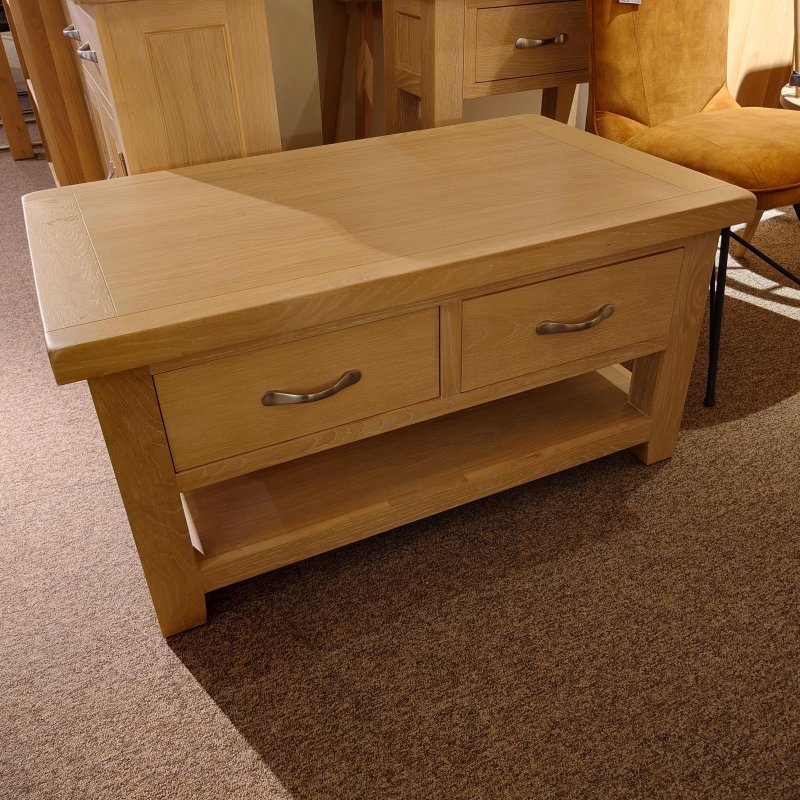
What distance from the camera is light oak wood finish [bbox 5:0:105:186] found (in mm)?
1931

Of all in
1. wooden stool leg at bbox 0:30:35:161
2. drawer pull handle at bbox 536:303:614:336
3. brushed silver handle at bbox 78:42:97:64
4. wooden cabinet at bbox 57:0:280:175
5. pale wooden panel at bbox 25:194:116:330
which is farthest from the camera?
wooden stool leg at bbox 0:30:35:161

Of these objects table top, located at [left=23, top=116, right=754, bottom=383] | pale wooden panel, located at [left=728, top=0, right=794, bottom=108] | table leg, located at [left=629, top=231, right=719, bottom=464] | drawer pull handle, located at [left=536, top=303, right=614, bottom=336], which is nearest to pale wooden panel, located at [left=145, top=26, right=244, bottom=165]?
table top, located at [left=23, top=116, right=754, bottom=383]

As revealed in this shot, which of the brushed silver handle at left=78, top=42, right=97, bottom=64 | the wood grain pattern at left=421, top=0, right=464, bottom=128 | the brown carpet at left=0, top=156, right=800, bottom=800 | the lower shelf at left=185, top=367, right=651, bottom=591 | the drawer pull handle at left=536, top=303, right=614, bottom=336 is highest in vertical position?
the brushed silver handle at left=78, top=42, right=97, bottom=64

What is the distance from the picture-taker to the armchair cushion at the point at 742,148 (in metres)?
1.34

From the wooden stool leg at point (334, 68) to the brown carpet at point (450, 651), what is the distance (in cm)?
134

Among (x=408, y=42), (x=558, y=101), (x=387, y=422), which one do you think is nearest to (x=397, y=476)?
(x=387, y=422)

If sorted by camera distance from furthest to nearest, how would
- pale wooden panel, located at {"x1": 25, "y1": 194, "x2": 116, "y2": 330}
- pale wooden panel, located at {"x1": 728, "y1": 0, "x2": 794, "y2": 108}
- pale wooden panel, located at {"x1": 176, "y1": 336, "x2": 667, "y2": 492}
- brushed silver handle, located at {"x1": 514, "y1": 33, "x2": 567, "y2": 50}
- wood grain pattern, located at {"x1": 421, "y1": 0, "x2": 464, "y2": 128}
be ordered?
pale wooden panel, located at {"x1": 728, "y1": 0, "x2": 794, "y2": 108} → brushed silver handle, located at {"x1": 514, "y1": 33, "x2": 567, "y2": 50} → wood grain pattern, located at {"x1": 421, "y1": 0, "x2": 464, "y2": 128} → pale wooden panel, located at {"x1": 176, "y1": 336, "x2": 667, "y2": 492} → pale wooden panel, located at {"x1": 25, "y1": 194, "x2": 116, "y2": 330}

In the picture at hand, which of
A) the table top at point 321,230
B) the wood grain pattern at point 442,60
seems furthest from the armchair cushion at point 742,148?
the wood grain pattern at point 442,60

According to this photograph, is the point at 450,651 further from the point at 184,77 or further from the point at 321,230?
the point at 184,77

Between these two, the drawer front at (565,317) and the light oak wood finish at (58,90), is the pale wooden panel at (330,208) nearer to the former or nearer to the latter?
the drawer front at (565,317)

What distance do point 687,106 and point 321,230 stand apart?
1054 millimetres

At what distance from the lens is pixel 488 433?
122cm

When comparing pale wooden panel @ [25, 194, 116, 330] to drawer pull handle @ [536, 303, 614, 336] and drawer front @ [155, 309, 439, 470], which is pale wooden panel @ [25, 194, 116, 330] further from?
drawer pull handle @ [536, 303, 614, 336]

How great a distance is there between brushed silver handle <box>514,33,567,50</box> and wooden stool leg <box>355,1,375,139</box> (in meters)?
0.64
